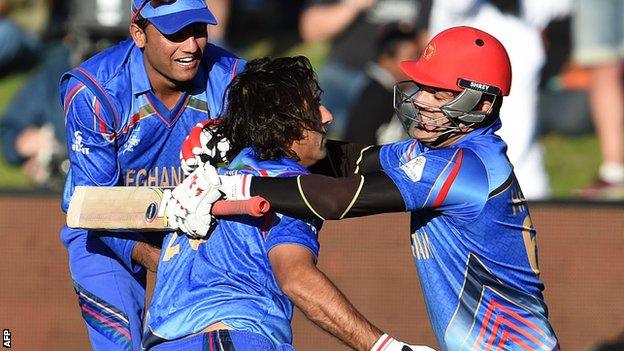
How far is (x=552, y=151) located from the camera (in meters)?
9.64

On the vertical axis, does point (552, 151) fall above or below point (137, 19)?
below

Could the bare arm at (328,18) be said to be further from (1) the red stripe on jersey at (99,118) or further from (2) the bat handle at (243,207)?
(2) the bat handle at (243,207)

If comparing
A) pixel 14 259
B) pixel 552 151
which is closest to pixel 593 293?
pixel 552 151

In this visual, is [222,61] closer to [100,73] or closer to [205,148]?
[100,73]

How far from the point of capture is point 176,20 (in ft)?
15.1

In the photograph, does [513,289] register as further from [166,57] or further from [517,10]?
[517,10]

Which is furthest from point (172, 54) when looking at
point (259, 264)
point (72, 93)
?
point (259, 264)

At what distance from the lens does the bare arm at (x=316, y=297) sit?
3.36 meters

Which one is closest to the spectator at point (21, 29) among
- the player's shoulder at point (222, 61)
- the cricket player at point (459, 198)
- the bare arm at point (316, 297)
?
the player's shoulder at point (222, 61)

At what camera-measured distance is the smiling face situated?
4.67 meters

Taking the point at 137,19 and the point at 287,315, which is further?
the point at 137,19

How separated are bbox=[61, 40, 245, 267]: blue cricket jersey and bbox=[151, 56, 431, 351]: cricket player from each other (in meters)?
1.00

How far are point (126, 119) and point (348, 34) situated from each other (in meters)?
5.18

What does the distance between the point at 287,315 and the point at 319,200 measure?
376mm
